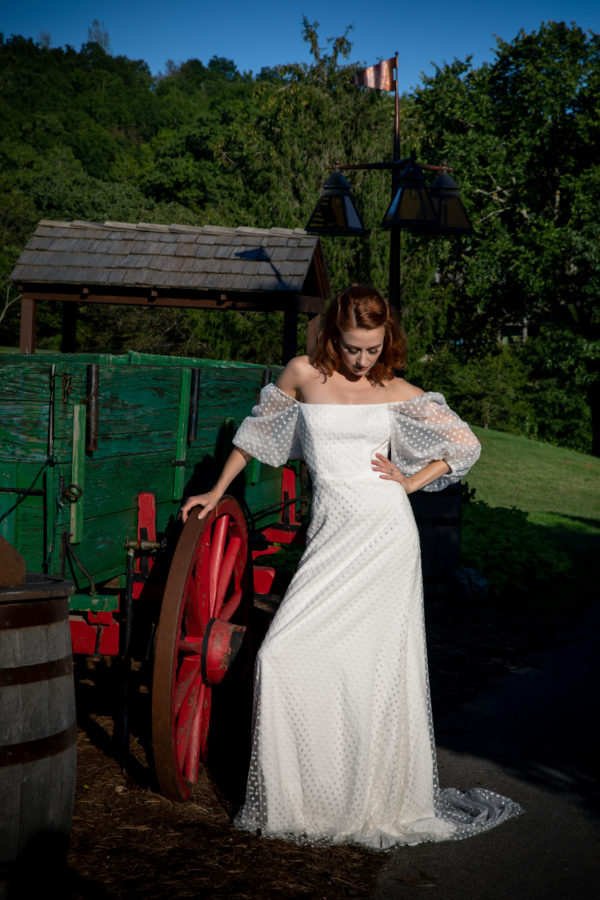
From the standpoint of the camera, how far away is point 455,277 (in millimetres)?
28141

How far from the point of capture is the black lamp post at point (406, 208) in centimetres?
823

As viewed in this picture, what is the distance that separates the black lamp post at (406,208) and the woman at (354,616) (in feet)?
15.0

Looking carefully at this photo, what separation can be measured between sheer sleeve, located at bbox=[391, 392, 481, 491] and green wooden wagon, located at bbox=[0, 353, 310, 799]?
782mm

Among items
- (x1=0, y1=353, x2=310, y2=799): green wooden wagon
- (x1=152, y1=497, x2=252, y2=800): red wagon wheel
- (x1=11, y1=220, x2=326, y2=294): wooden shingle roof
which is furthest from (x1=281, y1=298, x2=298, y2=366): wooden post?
(x1=152, y1=497, x2=252, y2=800): red wagon wheel

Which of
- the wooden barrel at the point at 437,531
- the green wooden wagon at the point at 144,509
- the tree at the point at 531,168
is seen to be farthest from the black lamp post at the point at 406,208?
the tree at the point at 531,168

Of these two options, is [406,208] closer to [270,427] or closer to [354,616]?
[270,427]

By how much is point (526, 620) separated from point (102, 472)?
15.9 ft

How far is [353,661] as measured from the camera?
3527 millimetres

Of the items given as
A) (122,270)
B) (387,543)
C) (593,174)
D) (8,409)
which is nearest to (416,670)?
(387,543)

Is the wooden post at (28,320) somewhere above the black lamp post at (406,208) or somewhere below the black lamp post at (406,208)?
below

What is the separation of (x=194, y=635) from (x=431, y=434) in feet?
4.13

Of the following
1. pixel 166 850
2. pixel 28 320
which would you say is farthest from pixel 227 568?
pixel 28 320

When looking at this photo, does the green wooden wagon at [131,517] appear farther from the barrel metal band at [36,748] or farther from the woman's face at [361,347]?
the woman's face at [361,347]

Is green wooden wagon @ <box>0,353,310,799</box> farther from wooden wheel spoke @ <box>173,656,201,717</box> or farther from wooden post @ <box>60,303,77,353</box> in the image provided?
wooden post @ <box>60,303,77,353</box>
